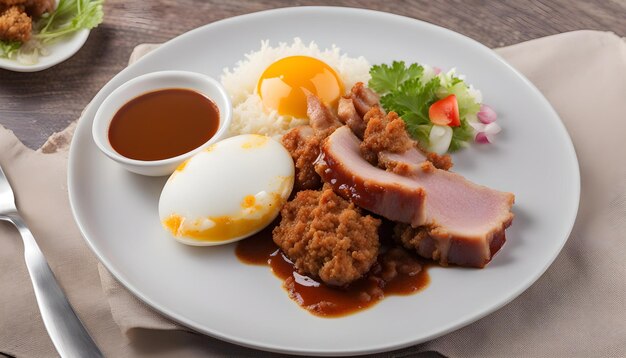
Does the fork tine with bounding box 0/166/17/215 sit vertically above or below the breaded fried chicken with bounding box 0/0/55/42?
below

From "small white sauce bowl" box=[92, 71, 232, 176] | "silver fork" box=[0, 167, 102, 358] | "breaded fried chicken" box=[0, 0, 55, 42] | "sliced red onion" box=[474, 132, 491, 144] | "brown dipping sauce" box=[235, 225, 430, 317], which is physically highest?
"sliced red onion" box=[474, 132, 491, 144]

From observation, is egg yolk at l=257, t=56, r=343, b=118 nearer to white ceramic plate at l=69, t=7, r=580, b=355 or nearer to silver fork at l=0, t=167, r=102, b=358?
white ceramic plate at l=69, t=7, r=580, b=355

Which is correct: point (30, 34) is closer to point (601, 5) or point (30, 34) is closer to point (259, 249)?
point (259, 249)

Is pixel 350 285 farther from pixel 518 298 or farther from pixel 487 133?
pixel 487 133

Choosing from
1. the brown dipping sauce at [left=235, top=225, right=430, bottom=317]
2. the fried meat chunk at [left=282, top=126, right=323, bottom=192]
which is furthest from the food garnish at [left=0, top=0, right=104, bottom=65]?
the brown dipping sauce at [left=235, top=225, right=430, bottom=317]

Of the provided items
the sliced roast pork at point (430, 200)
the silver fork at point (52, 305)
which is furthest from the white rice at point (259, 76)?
the silver fork at point (52, 305)

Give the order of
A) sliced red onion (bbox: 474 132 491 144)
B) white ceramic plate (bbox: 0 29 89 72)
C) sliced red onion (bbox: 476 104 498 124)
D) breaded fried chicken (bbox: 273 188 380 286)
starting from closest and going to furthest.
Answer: breaded fried chicken (bbox: 273 188 380 286) → sliced red onion (bbox: 474 132 491 144) → sliced red onion (bbox: 476 104 498 124) → white ceramic plate (bbox: 0 29 89 72)

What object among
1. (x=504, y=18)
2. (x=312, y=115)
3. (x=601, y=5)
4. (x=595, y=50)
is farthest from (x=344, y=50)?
(x=601, y=5)
